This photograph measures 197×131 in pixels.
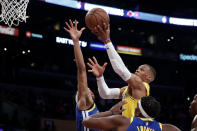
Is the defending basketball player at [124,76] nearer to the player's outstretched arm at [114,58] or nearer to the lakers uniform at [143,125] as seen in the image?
the player's outstretched arm at [114,58]

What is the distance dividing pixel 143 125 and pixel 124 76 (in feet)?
3.41

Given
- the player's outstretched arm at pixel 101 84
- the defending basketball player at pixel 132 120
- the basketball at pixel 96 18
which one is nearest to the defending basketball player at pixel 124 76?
the player's outstretched arm at pixel 101 84

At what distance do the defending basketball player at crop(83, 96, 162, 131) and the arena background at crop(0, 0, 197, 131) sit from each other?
6.86 m

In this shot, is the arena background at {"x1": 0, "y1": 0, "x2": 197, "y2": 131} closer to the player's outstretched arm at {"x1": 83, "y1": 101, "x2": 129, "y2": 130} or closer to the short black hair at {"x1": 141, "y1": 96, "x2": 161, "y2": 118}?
the player's outstretched arm at {"x1": 83, "y1": 101, "x2": 129, "y2": 130}

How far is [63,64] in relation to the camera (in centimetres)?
1656

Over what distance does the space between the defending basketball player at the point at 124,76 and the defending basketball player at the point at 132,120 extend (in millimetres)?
920

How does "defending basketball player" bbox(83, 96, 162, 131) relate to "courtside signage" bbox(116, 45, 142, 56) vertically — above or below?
below

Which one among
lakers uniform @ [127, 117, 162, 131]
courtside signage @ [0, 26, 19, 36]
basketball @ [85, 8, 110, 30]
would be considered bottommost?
lakers uniform @ [127, 117, 162, 131]

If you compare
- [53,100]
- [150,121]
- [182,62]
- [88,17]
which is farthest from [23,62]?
[150,121]

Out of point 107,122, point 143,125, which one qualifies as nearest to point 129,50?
point 143,125

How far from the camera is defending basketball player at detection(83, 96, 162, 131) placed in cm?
270

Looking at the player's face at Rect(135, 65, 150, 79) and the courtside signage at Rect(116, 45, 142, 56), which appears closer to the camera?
the player's face at Rect(135, 65, 150, 79)

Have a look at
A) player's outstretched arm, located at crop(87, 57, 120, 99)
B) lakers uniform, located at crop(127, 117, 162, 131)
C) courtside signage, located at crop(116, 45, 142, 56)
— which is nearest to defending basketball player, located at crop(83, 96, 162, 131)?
lakers uniform, located at crop(127, 117, 162, 131)

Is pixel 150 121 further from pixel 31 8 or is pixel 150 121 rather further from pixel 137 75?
pixel 31 8
